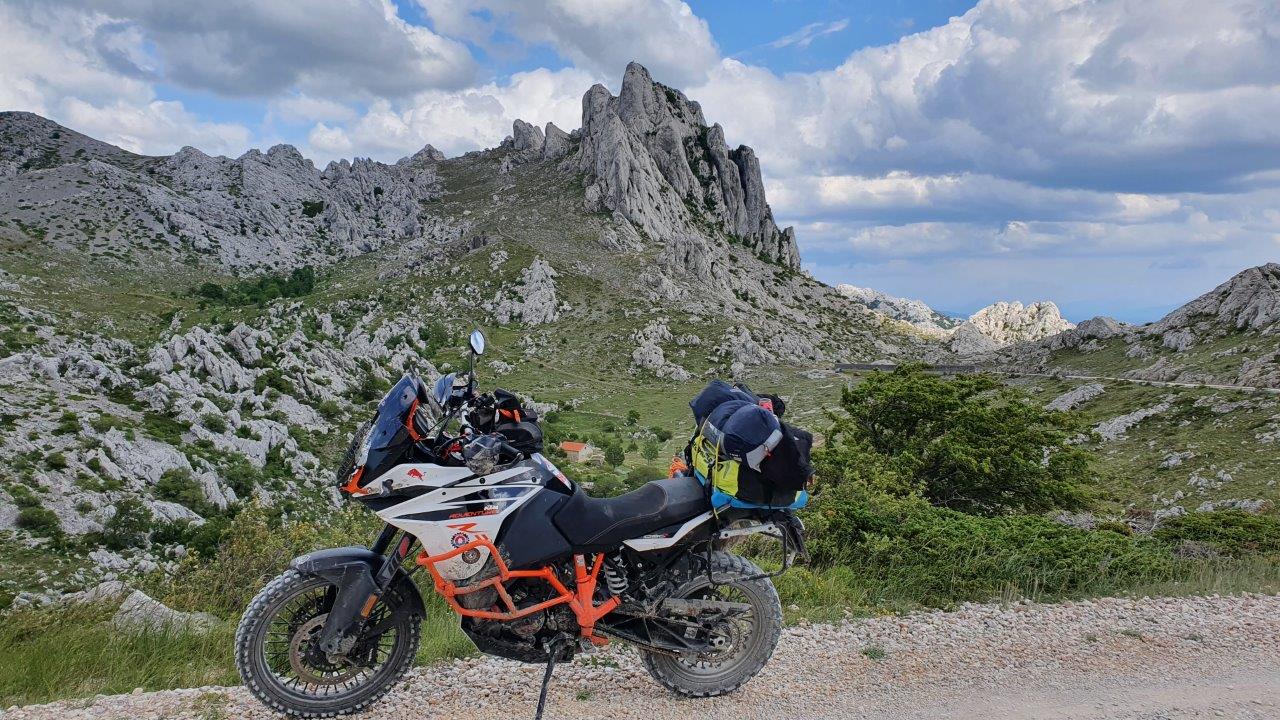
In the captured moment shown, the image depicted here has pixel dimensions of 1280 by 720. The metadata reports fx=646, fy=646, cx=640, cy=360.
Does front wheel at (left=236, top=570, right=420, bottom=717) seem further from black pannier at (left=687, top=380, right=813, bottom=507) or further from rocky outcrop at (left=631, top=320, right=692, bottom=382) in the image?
rocky outcrop at (left=631, top=320, right=692, bottom=382)

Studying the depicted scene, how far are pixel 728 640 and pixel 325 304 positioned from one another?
110333mm

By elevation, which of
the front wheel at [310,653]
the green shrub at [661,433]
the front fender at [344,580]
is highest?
the front fender at [344,580]

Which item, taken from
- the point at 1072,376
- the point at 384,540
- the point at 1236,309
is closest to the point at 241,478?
the point at 384,540

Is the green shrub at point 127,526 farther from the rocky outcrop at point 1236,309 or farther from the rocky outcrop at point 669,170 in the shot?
the rocky outcrop at point 669,170

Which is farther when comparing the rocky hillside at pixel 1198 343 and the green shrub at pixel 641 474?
the rocky hillside at pixel 1198 343

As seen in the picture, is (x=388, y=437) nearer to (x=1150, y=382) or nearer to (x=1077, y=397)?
(x=1077, y=397)

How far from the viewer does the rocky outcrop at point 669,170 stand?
139 m

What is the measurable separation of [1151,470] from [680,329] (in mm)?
69594

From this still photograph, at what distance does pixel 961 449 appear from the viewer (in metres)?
23.4

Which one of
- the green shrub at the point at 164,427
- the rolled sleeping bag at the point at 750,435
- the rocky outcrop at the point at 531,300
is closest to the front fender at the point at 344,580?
the rolled sleeping bag at the point at 750,435

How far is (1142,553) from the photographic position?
9922mm

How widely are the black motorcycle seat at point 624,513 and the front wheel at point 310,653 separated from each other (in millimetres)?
1618

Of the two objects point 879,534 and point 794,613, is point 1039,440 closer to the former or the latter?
point 879,534

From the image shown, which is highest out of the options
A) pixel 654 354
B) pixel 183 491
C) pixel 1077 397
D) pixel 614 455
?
pixel 654 354
